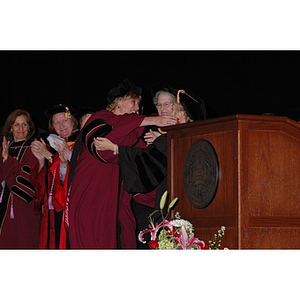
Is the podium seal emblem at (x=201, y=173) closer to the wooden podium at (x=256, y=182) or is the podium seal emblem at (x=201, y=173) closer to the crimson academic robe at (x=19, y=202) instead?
the wooden podium at (x=256, y=182)

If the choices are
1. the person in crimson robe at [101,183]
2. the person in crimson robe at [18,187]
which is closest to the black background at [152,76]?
the person in crimson robe at [18,187]

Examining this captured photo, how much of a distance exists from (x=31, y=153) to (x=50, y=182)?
1.48ft

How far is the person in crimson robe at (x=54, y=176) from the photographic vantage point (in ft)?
24.3

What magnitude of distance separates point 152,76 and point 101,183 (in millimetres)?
2644

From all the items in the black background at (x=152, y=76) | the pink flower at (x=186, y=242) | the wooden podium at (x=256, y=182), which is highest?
the black background at (x=152, y=76)

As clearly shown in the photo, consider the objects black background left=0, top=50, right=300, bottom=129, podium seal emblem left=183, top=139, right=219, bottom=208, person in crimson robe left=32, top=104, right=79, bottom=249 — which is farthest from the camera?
black background left=0, top=50, right=300, bottom=129

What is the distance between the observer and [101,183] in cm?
657

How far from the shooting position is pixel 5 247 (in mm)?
8016

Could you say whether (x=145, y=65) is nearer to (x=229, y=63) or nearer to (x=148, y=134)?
(x=229, y=63)

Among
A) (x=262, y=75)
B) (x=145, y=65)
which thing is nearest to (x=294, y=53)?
(x=262, y=75)

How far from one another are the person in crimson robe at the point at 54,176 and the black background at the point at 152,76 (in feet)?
3.35

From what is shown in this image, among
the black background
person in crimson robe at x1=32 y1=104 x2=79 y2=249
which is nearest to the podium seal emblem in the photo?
person in crimson robe at x1=32 y1=104 x2=79 y2=249

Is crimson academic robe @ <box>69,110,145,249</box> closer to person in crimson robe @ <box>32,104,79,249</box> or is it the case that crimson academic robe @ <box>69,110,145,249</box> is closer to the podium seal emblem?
person in crimson robe @ <box>32,104,79,249</box>

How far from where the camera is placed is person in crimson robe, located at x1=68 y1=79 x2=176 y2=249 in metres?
6.48
